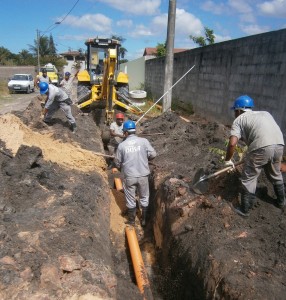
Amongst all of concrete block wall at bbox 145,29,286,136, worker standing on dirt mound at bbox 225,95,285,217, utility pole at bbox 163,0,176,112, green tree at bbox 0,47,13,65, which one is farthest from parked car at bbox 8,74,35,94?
green tree at bbox 0,47,13,65

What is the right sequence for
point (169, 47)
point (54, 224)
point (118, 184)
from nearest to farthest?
1. point (54, 224)
2. point (118, 184)
3. point (169, 47)

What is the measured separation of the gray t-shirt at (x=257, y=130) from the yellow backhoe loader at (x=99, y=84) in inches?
230

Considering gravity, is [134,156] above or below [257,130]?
below

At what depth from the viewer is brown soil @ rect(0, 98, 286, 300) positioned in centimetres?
325

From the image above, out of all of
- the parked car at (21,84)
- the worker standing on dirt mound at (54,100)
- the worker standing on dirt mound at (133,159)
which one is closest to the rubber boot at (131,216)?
the worker standing on dirt mound at (133,159)

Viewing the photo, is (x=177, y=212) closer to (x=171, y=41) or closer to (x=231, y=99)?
(x=231, y=99)

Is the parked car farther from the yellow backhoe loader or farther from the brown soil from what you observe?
the brown soil

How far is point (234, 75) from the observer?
35.6 feet

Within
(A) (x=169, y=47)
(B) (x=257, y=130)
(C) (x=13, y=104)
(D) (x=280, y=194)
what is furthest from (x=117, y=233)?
(C) (x=13, y=104)

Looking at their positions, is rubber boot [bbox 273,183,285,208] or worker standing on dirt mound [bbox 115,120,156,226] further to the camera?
worker standing on dirt mound [bbox 115,120,156,226]

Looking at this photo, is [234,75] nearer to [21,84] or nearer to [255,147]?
[255,147]

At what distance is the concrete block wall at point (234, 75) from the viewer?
8.16 meters

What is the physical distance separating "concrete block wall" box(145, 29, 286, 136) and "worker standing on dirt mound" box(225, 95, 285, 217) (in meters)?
3.49

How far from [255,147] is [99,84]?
8.54 m
